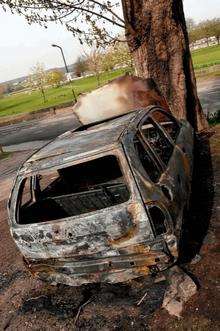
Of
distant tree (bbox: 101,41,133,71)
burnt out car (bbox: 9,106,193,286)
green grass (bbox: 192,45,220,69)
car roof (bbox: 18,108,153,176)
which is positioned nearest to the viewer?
burnt out car (bbox: 9,106,193,286)

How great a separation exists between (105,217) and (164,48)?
624 cm

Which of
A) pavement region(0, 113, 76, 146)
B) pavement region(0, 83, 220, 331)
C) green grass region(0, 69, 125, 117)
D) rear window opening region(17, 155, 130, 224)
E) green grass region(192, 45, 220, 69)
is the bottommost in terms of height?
green grass region(0, 69, 125, 117)

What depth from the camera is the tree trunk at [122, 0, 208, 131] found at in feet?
28.9

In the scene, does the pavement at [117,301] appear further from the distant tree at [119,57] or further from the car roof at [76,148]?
the distant tree at [119,57]

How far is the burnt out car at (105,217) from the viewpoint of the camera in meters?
3.94

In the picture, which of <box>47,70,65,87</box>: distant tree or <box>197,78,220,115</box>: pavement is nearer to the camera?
<box>197,78,220,115</box>: pavement

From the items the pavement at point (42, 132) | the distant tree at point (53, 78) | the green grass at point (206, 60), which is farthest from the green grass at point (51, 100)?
the pavement at point (42, 132)

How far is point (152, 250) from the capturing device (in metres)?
3.96

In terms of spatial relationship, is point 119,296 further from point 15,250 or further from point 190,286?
point 15,250

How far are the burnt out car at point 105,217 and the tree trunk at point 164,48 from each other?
14.8ft

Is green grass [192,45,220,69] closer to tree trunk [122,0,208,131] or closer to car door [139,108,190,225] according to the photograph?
tree trunk [122,0,208,131]

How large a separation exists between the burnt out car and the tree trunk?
450 centimetres

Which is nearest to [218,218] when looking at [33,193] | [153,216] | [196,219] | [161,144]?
[196,219]

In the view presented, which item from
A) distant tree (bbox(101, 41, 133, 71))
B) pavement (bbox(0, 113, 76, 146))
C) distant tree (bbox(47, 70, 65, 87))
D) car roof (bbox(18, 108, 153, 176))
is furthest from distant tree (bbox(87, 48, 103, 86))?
car roof (bbox(18, 108, 153, 176))
